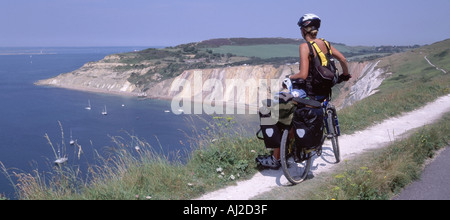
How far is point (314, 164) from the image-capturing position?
18.2 ft

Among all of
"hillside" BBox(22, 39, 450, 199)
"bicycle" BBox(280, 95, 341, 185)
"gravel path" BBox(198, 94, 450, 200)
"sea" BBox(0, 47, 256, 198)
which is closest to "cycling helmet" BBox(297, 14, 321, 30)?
"bicycle" BBox(280, 95, 341, 185)

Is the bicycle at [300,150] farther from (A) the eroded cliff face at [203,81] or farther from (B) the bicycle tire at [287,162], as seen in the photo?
(A) the eroded cliff face at [203,81]

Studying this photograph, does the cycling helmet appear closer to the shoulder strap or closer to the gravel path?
the shoulder strap

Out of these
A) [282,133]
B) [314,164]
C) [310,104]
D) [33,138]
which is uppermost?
[310,104]

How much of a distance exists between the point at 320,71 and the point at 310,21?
677 millimetres

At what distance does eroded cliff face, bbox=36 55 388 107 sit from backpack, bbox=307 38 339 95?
49761 millimetres

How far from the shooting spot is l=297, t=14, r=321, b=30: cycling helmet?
14.5 ft

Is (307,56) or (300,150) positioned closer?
(307,56)

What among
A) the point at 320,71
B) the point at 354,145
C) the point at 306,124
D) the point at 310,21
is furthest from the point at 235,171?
the point at 354,145

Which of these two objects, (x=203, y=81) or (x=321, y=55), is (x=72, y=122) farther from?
(x=321, y=55)

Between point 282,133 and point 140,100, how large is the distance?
110 meters

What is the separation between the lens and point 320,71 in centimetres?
428
